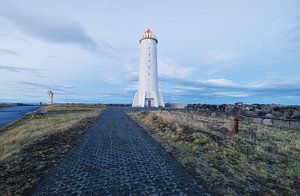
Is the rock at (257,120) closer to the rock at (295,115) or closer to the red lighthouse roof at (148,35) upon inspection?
the rock at (295,115)

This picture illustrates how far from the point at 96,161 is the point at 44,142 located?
3.69 meters

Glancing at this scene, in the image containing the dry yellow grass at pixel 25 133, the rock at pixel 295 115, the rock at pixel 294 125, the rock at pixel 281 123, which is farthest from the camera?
the rock at pixel 295 115

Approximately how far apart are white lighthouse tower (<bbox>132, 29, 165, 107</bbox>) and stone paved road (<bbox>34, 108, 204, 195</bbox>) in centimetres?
3565

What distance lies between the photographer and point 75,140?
861 centimetres

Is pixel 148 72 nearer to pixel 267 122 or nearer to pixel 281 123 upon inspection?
pixel 267 122

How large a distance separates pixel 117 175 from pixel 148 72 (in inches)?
1506

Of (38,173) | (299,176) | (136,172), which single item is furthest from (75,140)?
(299,176)

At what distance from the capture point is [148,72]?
42250 mm

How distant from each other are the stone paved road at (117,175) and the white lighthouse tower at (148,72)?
35651 millimetres

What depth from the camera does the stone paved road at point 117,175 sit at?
12.9 ft

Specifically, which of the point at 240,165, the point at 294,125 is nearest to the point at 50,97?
the point at 294,125

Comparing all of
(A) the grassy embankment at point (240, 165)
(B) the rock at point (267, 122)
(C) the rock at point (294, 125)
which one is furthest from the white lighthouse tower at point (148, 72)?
(A) the grassy embankment at point (240, 165)

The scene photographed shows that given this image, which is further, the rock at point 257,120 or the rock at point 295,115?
the rock at point 257,120

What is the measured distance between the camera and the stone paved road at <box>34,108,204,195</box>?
12.9 feet
